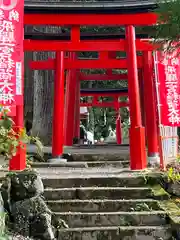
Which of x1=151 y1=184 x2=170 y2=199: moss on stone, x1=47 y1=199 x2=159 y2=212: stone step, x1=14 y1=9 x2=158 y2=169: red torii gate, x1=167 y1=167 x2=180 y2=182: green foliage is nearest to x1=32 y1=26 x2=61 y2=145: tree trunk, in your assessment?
x1=14 y1=9 x2=158 y2=169: red torii gate

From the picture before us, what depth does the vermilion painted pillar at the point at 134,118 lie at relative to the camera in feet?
26.4

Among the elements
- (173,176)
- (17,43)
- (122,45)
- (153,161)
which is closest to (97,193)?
(173,176)

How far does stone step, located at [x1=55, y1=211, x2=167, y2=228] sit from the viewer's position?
5473 mm

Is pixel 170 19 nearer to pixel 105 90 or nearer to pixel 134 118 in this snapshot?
pixel 134 118

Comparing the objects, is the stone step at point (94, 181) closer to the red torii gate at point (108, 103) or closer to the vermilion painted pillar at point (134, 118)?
the vermilion painted pillar at point (134, 118)

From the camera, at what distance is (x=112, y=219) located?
550 cm

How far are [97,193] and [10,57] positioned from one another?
291cm

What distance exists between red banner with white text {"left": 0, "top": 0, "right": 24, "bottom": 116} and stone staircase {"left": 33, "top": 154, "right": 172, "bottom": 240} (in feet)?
5.35

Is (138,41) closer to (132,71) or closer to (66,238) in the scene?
(132,71)

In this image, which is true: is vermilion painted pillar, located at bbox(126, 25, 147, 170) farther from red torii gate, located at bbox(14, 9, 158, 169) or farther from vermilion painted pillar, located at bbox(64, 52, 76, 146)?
vermilion painted pillar, located at bbox(64, 52, 76, 146)

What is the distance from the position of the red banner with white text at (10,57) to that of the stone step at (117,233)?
2666 mm

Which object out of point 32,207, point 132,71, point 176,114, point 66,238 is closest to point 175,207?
point 66,238

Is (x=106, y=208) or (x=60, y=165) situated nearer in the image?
(x=106, y=208)

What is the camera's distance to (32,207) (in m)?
4.98
